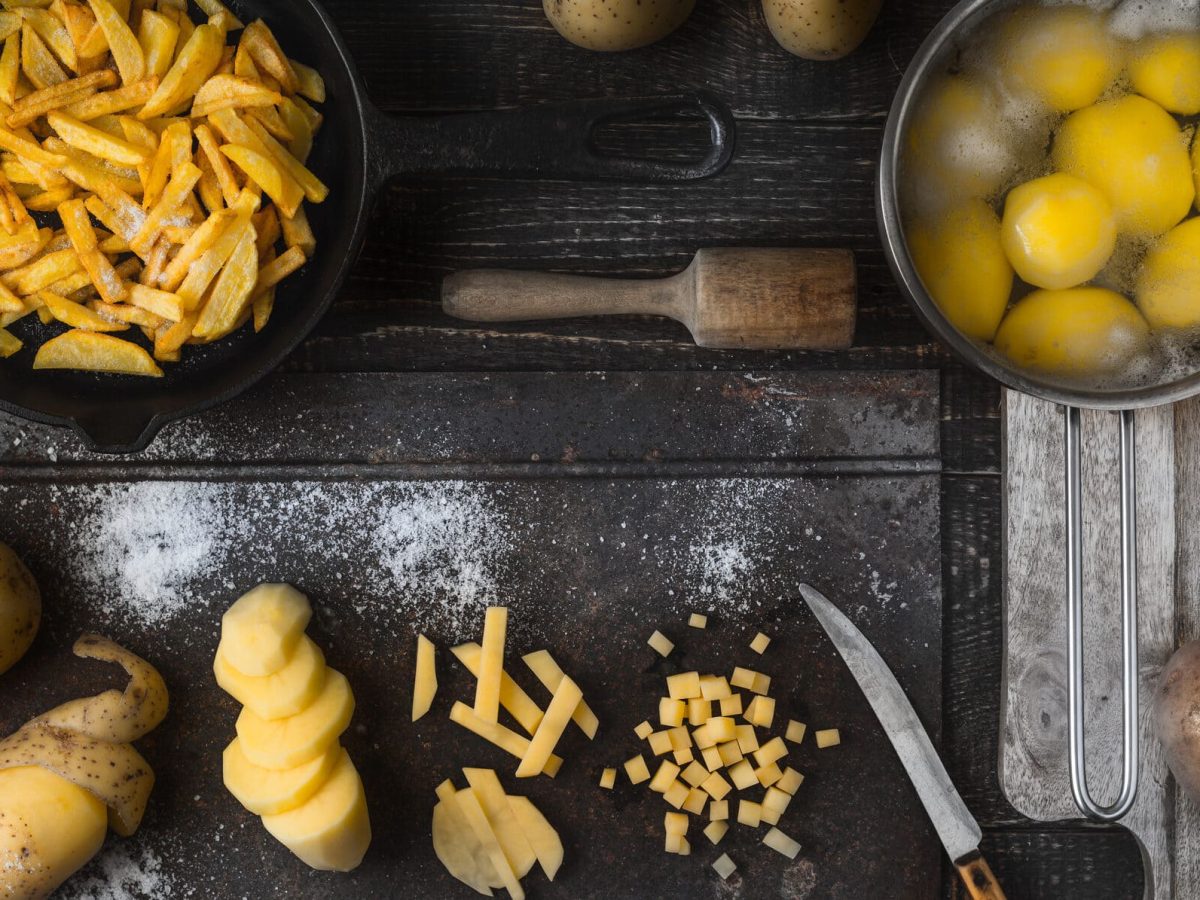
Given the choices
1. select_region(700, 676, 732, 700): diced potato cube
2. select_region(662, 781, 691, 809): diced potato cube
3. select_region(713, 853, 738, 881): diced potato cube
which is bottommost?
select_region(713, 853, 738, 881): diced potato cube

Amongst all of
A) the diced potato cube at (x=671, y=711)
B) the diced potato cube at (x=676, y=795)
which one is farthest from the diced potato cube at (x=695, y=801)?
the diced potato cube at (x=671, y=711)

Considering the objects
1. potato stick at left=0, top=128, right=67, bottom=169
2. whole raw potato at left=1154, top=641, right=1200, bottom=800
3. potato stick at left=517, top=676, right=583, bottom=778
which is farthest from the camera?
potato stick at left=517, top=676, right=583, bottom=778

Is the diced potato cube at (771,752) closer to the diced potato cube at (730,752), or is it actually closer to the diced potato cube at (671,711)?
the diced potato cube at (730,752)

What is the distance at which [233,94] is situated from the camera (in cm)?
119

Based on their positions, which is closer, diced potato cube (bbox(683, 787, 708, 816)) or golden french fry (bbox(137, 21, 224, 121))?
golden french fry (bbox(137, 21, 224, 121))

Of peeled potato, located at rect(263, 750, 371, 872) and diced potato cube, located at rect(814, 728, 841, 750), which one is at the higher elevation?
diced potato cube, located at rect(814, 728, 841, 750)

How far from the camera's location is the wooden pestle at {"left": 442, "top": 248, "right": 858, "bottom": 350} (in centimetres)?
130

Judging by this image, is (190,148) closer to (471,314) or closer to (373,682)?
(471,314)

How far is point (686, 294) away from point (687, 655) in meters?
0.53

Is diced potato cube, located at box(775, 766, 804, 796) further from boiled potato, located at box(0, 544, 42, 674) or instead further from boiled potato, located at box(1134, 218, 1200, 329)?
boiled potato, located at box(0, 544, 42, 674)

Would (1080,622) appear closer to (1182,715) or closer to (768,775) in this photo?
(1182,715)

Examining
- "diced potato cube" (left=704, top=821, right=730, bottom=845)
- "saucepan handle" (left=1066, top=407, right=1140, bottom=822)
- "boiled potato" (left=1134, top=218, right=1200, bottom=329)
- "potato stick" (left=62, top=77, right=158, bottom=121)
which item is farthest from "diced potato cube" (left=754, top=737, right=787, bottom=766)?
"potato stick" (left=62, top=77, right=158, bottom=121)

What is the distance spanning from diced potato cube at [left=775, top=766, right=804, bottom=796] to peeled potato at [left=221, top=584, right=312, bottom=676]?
0.72 meters

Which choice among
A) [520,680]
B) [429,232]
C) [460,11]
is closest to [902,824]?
[520,680]
